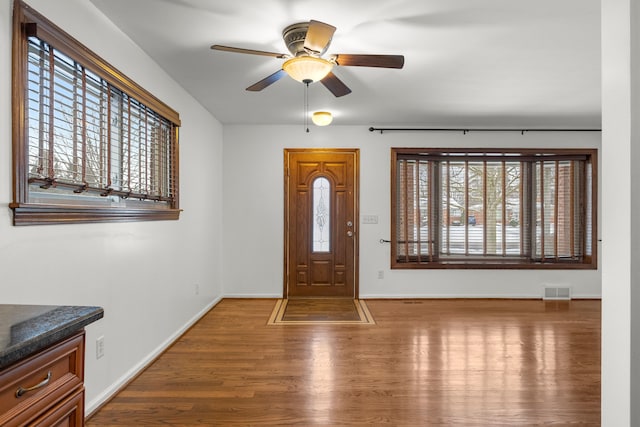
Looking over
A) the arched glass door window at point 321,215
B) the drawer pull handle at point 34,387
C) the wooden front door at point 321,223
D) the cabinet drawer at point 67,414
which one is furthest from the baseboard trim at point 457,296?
the drawer pull handle at point 34,387

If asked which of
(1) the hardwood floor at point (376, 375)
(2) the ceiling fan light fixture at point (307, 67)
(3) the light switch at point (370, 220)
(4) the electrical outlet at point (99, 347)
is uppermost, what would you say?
(2) the ceiling fan light fixture at point (307, 67)

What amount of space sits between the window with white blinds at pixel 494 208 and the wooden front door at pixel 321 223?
648mm

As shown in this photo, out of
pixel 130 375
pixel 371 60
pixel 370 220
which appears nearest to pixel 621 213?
pixel 371 60

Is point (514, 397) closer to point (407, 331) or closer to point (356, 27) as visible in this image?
point (407, 331)

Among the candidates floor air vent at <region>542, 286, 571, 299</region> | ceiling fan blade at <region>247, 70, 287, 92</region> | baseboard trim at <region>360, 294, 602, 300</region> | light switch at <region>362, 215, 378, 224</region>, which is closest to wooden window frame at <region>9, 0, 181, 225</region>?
ceiling fan blade at <region>247, 70, 287, 92</region>

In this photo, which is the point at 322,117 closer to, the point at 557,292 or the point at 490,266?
the point at 490,266

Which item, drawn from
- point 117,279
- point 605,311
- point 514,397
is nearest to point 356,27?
point 605,311

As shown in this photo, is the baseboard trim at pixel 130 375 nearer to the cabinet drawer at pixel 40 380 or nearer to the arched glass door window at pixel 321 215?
the cabinet drawer at pixel 40 380

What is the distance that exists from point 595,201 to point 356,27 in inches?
181

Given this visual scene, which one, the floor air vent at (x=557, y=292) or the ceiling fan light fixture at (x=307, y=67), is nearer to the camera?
the ceiling fan light fixture at (x=307, y=67)

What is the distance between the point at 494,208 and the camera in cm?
532

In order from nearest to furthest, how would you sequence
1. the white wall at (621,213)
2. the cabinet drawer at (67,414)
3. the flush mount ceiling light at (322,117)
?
the cabinet drawer at (67,414), the white wall at (621,213), the flush mount ceiling light at (322,117)

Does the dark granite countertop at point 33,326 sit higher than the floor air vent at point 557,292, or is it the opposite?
the dark granite countertop at point 33,326

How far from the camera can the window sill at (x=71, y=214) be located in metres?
1.71
